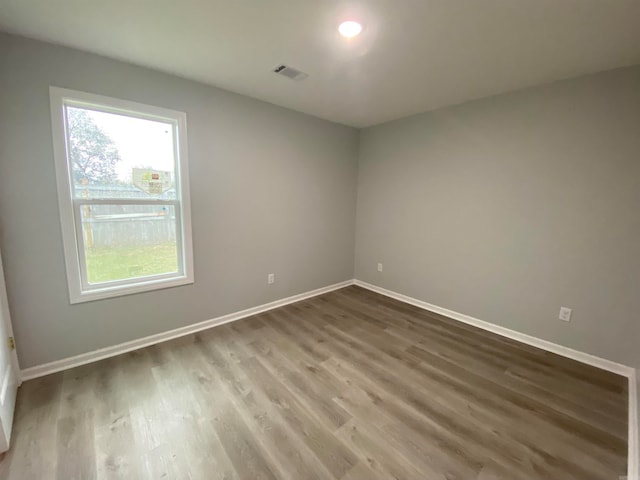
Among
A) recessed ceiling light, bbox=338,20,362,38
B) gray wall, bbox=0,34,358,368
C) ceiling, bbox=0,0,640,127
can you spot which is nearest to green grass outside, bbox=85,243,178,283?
gray wall, bbox=0,34,358,368

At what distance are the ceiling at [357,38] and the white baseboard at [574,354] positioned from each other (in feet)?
7.69

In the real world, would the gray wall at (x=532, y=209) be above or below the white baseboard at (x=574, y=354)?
above

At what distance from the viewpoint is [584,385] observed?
201 centimetres

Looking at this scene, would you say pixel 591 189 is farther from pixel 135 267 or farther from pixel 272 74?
pixel 135 267

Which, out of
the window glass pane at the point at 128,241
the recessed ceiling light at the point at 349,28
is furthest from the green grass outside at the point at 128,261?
the recessed ceiling light at the point at 349,28

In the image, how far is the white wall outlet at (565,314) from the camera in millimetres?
2373

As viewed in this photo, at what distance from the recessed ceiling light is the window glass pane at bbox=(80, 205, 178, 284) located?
80.0 inches

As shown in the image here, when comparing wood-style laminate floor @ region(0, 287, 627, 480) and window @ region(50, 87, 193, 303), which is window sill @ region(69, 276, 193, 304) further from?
Result: wood-style laminate floor @ region(0, 287, 627, 480)

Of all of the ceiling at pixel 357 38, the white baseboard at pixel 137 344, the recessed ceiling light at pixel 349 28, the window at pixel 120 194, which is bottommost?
the white baseboard at pixel 137 344

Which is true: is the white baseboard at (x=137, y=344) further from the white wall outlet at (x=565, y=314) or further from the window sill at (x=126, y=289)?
the white wall outlet at (x=565, y=314)

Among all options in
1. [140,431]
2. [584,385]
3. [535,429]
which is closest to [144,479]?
[140,431]

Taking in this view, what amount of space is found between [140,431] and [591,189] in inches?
146

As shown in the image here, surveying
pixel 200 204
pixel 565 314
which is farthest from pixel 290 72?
pixel 565 314

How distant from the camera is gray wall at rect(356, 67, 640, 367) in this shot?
82.9 inches
